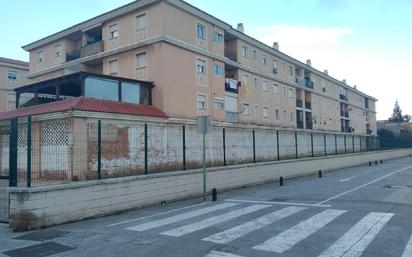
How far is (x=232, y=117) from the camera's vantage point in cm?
3475

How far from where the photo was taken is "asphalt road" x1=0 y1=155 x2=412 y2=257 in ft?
22.4

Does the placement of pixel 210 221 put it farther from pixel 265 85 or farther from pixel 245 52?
pixel 265 85

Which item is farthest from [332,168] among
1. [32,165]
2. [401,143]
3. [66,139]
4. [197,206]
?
[401,143]

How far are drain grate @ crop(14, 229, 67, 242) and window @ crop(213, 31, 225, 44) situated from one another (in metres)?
25.5

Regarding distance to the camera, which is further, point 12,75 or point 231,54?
point 12,75

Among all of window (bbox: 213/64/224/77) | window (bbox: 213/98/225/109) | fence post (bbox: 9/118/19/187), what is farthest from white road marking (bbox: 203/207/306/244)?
window (bbox: 213/64/224/77)

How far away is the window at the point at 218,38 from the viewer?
106ft

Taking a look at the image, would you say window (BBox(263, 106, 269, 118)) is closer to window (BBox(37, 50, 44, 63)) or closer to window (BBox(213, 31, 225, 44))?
window (BBox(213, 31, 225, 44))

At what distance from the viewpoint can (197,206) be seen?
12219 mm

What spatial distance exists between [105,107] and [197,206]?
967 centimetres

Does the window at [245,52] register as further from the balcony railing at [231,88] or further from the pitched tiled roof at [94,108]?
the pitched tiled roof at [94,108]

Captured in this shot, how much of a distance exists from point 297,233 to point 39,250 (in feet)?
16.8

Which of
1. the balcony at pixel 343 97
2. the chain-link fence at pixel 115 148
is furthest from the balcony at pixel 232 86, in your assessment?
the balcony at pixel 343 97

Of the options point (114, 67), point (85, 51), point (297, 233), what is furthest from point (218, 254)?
point (85, 51)
